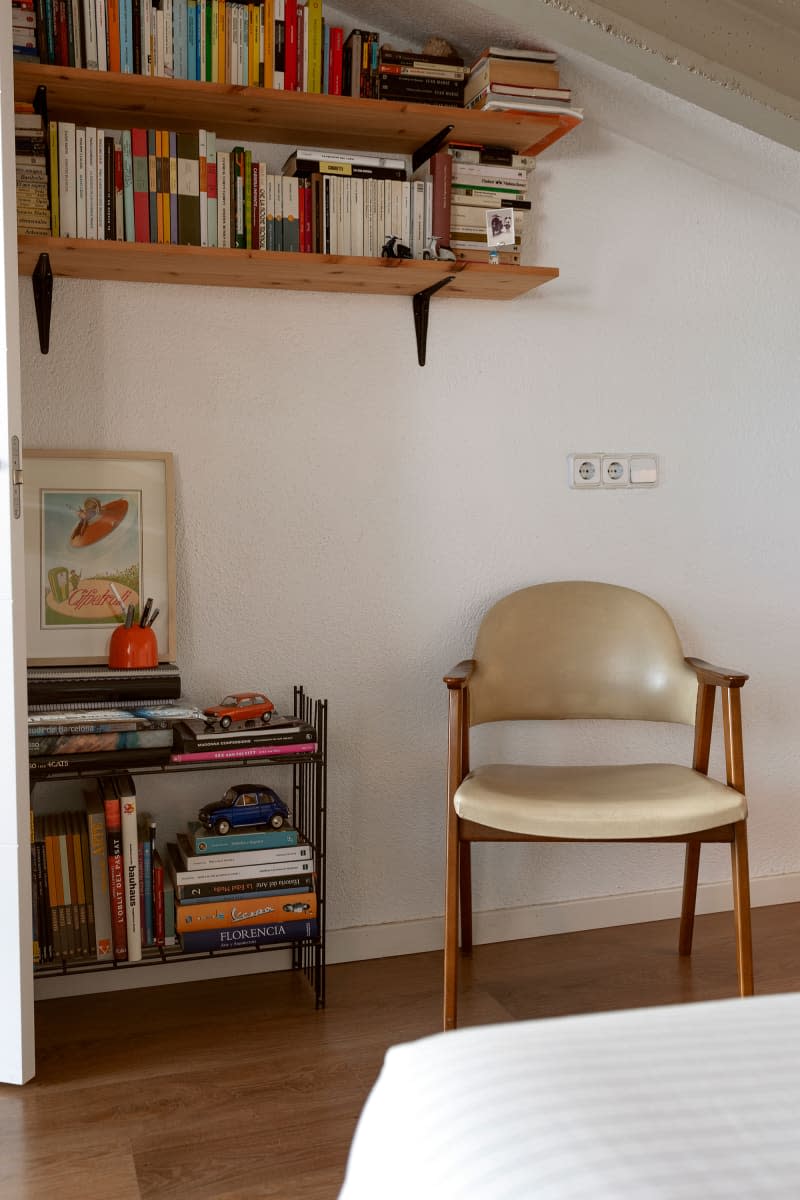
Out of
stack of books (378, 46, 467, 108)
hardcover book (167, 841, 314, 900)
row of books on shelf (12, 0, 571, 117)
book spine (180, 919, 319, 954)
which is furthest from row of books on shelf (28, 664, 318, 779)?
stack of books (378, 46, 467, 108)

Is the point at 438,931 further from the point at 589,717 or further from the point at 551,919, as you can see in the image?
the point at 589,717

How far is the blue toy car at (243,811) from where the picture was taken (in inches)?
90.2

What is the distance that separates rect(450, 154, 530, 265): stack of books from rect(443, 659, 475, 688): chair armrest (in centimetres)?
89

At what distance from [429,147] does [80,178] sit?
2.59 ft

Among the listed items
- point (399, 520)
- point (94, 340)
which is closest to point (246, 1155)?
point (399, 520)

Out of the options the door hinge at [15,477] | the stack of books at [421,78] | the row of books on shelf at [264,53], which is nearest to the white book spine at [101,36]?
the row of books on shelf at [264,53]

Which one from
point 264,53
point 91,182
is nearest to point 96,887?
point 91,182

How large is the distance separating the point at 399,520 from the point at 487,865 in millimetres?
871

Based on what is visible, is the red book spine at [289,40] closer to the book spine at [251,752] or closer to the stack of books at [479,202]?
the stack of books at [479,202]

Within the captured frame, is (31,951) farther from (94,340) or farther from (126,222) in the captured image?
(126,222)

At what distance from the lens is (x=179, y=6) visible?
2.22 m

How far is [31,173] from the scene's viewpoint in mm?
2133

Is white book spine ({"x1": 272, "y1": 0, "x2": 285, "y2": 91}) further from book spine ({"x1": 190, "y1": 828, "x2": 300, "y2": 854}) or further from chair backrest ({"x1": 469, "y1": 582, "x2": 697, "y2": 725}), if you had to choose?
book spine ({"x1": 190, "y1": 828, "x2": 300, "y2": 854})

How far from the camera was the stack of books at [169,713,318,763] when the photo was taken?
2186mm
